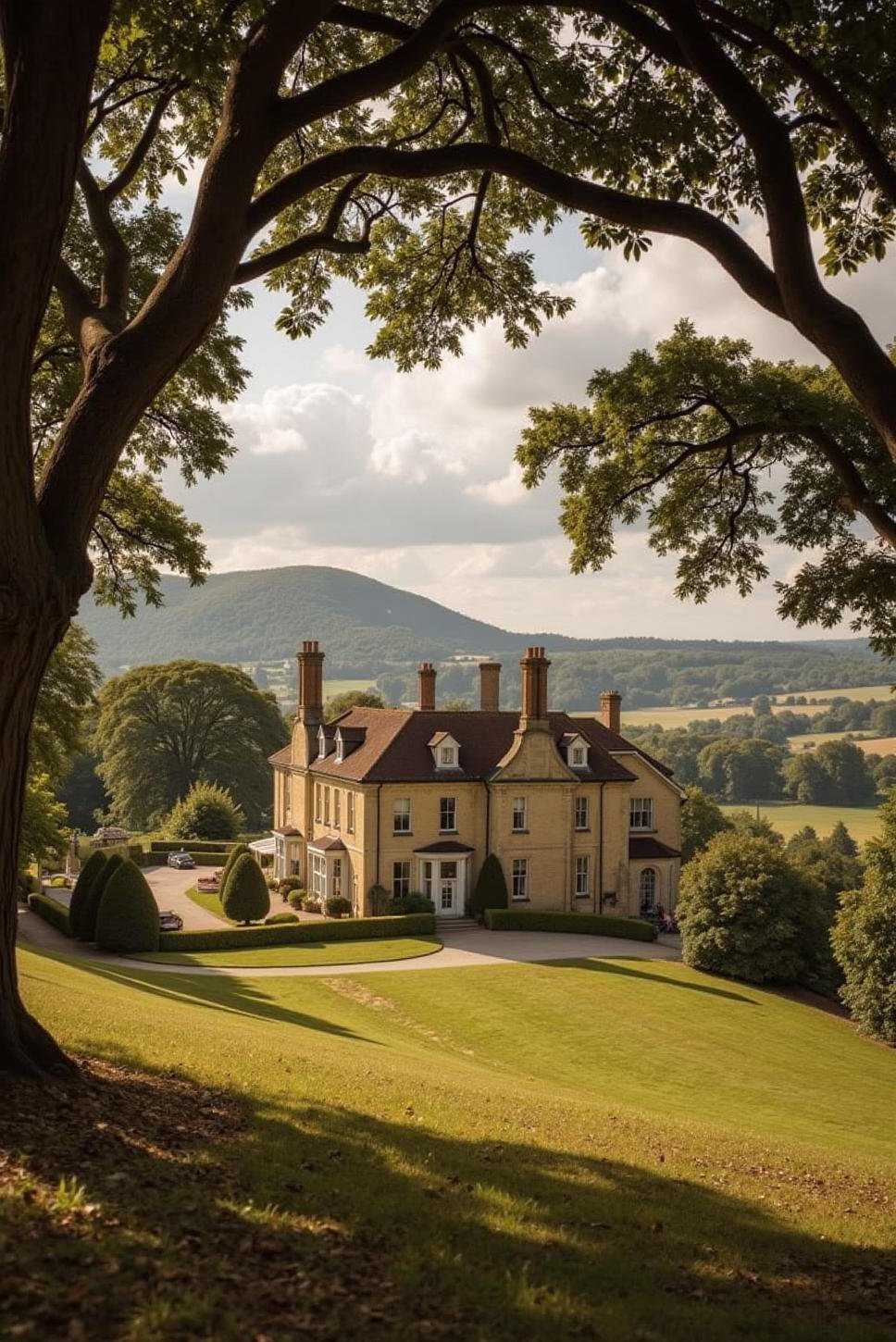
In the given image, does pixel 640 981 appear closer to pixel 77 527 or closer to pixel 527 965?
pixel 527 965

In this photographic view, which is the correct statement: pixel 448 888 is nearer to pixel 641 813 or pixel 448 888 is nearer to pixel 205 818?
pixel 641 813

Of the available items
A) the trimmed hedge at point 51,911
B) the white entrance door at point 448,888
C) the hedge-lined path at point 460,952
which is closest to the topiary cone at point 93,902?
the hedge-lined path at point 460,952

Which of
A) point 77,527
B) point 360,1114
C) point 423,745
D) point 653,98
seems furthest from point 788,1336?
point 423,745

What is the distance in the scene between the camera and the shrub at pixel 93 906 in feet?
115

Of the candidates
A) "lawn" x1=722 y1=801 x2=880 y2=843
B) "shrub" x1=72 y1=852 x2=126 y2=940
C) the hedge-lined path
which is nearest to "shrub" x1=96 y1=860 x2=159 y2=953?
the hedge-lined path

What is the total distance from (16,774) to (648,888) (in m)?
42.8

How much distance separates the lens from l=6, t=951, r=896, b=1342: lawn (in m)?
5.12

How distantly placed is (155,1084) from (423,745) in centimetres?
3446

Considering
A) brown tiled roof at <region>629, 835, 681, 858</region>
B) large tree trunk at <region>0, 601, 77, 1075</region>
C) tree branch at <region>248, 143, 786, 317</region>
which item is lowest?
brown tiled roof at <region>629, 835, 681, 858</region>

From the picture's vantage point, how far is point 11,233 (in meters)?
6.81

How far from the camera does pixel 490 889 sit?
4212 cm

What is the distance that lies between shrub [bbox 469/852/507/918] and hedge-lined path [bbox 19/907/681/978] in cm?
136

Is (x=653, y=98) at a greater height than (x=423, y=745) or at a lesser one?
greater

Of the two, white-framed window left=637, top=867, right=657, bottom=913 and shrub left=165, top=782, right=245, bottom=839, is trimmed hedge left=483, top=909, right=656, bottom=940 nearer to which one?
white-framed window left=637, top=867, right=657, bottom=913
